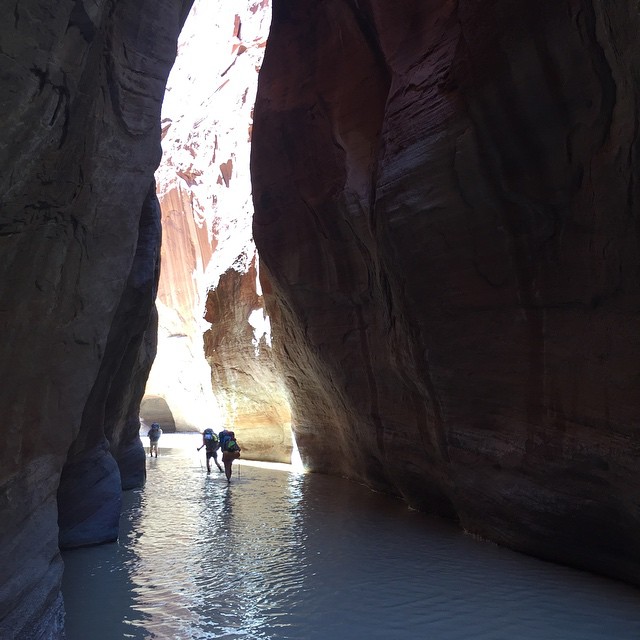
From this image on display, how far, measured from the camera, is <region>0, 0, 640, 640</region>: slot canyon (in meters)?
3.44

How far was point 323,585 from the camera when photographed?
4664 millimetres

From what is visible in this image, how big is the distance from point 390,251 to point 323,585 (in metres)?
3.53

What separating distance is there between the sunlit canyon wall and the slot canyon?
15.4ft

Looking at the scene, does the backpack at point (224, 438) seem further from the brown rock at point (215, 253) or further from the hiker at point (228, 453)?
the brown rock at point (215, 253)

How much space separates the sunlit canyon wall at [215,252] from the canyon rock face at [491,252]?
6.09 meters

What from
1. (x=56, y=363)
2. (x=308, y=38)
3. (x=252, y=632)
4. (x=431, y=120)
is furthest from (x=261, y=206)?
(x=252, y=632)

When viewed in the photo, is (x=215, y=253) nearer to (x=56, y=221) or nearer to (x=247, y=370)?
(x=247, y=370)

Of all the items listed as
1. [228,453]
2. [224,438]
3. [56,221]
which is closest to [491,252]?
[56,221]

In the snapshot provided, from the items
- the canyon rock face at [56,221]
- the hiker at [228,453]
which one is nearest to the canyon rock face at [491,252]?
the canyon rock face at [56,221]

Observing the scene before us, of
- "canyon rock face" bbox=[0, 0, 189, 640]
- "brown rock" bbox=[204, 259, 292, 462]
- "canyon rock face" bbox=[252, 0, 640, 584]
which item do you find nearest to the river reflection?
"canyon rock face" bbox=[252, 0, 640, 584]

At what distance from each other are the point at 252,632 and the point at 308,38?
8190 mm

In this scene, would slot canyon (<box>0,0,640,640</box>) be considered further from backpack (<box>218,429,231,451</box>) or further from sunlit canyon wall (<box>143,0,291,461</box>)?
sunlit canyon wall (<box>143,0,291,461</box>)

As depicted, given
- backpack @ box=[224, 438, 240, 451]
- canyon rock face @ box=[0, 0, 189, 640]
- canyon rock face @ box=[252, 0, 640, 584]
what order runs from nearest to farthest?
1. canyon rock face @ box=[0, 0, 189, 640]
2. canyon rock face @ box=[252, 0, 640, 584]
3. backpack @ box=[224, 438, 240, 451]

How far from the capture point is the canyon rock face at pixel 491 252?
4.46 metres
